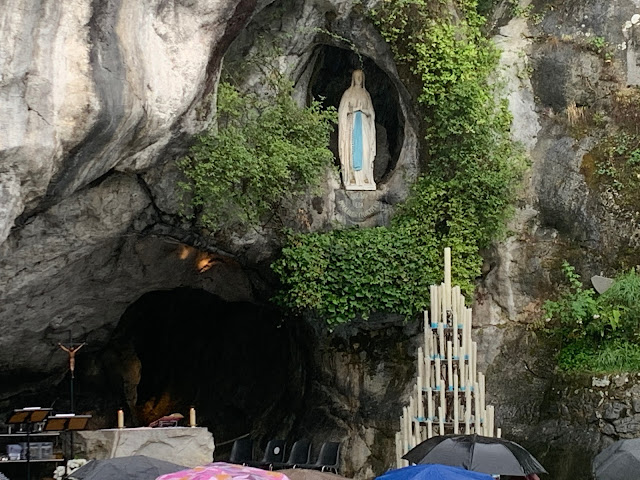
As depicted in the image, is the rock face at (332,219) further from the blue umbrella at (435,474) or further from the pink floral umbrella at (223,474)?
the blue umbrella at (435,474)

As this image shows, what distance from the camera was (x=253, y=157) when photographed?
45.2 feet

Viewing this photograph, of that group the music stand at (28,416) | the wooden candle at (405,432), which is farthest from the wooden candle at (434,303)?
the music stand at (28,416)

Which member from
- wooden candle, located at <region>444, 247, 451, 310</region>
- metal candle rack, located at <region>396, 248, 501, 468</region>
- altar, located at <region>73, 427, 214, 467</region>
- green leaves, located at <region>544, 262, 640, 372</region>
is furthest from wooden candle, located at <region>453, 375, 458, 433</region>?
altar, located at <region>73, 427, 214, 467</region>

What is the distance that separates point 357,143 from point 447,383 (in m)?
4.05

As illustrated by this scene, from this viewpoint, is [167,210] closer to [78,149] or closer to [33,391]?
[78,149]

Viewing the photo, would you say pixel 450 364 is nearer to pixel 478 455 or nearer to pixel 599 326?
pixel 599 326

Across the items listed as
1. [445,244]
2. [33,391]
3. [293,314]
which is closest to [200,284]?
[293,314]

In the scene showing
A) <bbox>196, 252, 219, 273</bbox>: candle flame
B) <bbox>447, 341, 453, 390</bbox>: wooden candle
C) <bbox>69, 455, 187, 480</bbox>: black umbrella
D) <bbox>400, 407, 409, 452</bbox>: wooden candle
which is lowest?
<bbox>69, 455, 187, 480</bbox>: black umbrella

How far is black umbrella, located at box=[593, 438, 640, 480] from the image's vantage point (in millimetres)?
9852

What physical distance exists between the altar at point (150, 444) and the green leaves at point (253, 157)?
2.71m

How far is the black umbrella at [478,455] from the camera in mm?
10203

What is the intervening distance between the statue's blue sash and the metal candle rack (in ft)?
9.29

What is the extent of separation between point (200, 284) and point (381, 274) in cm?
345

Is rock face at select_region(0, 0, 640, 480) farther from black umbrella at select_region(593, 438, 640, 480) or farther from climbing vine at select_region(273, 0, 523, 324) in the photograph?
black umbrella at select_region(593, 438, 640, 480)
